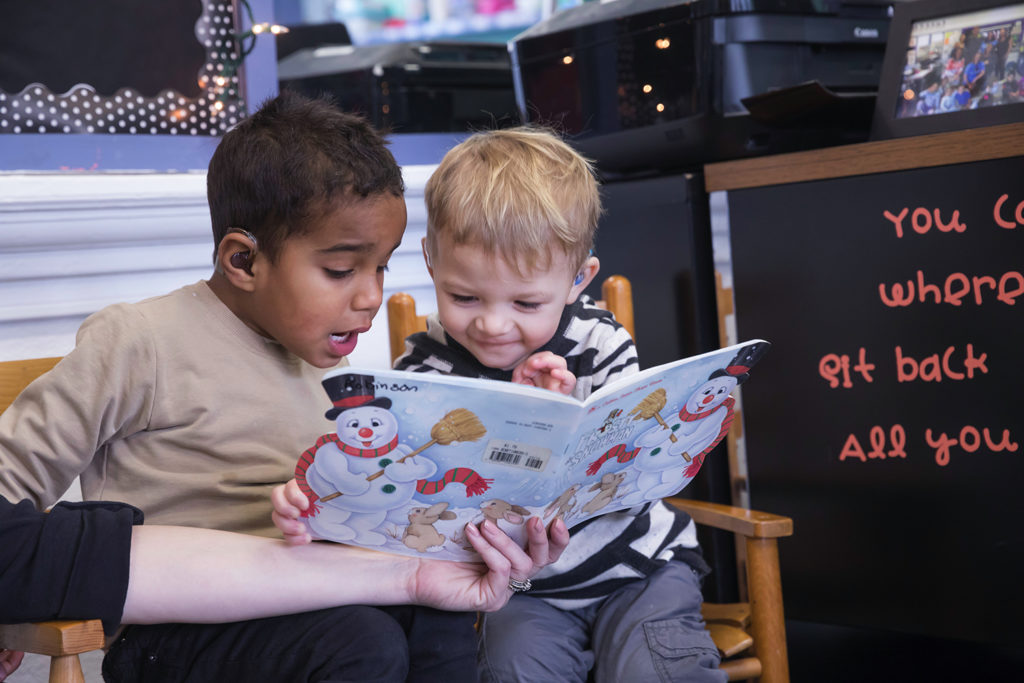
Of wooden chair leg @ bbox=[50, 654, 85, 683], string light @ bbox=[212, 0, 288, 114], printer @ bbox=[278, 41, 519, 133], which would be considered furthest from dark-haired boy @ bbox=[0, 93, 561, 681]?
printer @ bbox=[278, 41, 519, 133]

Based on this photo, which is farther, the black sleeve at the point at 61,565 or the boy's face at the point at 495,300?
the boy's face at the point at 495,300

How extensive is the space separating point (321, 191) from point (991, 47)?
30.1 inches

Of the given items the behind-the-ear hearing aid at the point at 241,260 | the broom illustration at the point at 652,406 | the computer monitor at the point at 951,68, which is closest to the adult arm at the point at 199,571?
the broom illustration at the point at 652,406

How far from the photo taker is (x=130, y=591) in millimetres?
774

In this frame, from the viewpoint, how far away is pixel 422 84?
1.83 m

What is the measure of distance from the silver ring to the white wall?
0.60 m

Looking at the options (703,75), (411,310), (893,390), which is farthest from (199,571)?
(703,75)

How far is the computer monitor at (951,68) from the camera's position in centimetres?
114

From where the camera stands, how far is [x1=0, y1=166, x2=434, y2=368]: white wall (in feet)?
3.84

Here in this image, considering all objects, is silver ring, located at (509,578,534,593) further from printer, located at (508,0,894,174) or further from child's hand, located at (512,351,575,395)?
printer, located at (508,0,894,174)

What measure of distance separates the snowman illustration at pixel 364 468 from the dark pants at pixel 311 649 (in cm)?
8

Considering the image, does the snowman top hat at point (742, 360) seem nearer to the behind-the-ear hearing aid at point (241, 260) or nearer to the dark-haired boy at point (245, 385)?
the dark-haired boy at point (245, 385)

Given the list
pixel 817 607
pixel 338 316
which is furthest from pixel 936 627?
pixel 338 316

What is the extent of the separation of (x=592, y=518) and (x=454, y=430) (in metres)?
0.39
